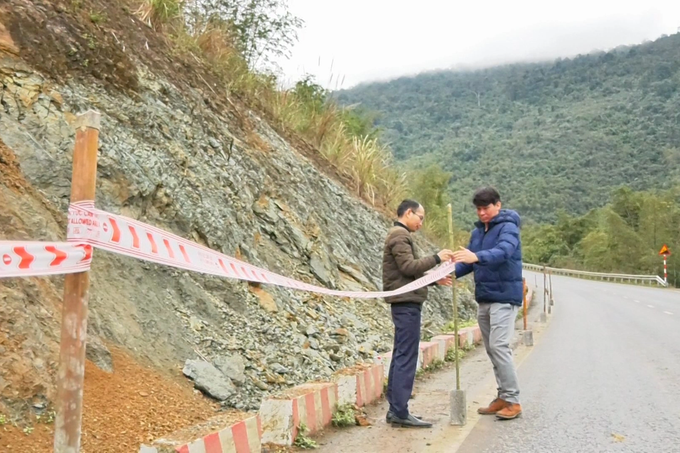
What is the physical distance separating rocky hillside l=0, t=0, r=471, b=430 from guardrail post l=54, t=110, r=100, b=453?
3.63 ft

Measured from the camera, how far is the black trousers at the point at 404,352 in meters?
5.73

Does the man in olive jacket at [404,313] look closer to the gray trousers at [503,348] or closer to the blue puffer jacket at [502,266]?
the blue puffer jacket at [502,266]

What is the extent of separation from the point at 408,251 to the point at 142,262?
8.66 feet

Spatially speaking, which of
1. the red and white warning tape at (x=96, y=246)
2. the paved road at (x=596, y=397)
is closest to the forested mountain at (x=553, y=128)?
the paved road at (x=596, y=397)

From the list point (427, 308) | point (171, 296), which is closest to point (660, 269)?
point (427, 308)

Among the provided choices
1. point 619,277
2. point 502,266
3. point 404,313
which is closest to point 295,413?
point 404,313

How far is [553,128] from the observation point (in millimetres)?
138125

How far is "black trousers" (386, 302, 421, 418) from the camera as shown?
5.73 m

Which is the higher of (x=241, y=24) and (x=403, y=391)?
(x=241, y=24)

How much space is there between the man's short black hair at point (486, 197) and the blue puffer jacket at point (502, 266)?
17 cm

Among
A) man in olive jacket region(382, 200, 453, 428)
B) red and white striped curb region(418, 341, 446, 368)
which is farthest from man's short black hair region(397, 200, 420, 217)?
red and white striped curb region(418, 341, 446, 368)

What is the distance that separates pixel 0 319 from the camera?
430cm

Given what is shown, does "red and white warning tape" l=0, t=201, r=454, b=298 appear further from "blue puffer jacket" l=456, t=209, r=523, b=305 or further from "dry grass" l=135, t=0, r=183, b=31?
"dry grass" l=135, t=0, r=183, b=31

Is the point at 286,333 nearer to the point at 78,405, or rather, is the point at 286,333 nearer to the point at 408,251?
the point at 408,251
